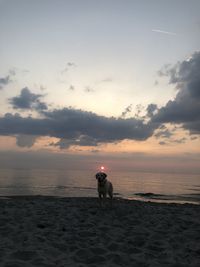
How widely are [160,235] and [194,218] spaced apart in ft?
11.0

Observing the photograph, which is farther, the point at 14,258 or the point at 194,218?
the point at 194,218

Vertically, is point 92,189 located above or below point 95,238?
above

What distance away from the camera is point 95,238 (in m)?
8.21

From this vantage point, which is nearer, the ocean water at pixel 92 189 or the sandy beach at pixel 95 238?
the sandy beach at pixel 95 238

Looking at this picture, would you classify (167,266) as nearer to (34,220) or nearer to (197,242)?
(197,242)

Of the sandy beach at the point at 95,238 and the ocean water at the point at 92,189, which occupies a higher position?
the ocean water at the point at 92,189

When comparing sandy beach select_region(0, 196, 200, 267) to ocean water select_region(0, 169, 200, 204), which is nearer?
sandy beach select_region(0, 196, 200, 267)

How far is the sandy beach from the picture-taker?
6641mm

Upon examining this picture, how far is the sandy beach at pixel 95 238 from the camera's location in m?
6.64

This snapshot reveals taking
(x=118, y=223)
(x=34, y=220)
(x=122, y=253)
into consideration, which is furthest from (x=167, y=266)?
(x=34, y=220)

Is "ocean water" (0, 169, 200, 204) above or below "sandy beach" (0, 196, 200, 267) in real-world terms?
above

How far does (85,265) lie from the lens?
6.30 m

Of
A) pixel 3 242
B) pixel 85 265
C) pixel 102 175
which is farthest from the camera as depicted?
pixel 102 175

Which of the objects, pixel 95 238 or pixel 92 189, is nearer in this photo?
pixel 95 238
